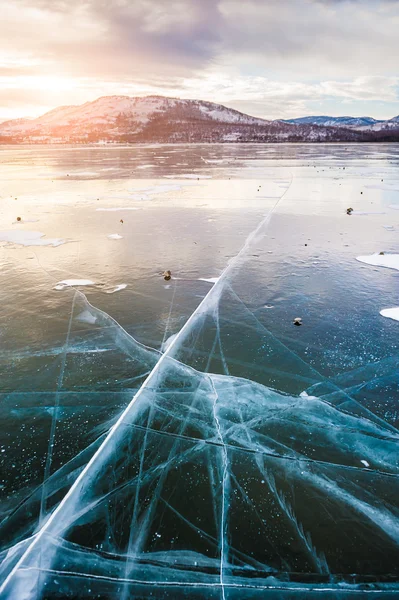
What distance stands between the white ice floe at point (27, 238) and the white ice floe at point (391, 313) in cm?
969

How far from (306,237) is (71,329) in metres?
8.95

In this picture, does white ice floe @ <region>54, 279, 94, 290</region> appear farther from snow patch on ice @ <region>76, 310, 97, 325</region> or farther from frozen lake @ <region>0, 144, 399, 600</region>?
snow patch on ice @ <region>76, 310, 97, 325</region>

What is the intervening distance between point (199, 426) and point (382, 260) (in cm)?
817

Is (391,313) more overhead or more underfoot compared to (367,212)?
more underfoot

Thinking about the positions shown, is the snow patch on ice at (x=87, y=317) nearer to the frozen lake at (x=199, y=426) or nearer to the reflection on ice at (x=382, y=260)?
the frozen lake at (x=199, y=426)

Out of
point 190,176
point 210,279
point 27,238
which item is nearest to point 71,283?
point 210,279

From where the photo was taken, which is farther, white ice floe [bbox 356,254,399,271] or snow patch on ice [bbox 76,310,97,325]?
white ice floe [bbox 356,254,399,271]

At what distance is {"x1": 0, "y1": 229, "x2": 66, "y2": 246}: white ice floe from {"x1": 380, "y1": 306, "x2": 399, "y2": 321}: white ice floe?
31.8 feet

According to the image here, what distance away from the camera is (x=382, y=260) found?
413 inches

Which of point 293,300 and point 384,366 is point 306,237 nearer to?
point 293,300

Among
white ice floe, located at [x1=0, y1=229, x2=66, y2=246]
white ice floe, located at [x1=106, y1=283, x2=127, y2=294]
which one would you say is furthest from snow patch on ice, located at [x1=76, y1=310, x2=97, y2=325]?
white ice floe, located at [x1=0, y1=229, x2=66, y2=246]

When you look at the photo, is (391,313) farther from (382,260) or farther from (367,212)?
(367,212)

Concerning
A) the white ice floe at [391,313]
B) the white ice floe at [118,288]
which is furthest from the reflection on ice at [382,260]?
the white ice floe at [118,288]

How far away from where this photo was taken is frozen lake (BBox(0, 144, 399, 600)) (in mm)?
3277
